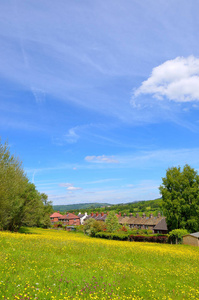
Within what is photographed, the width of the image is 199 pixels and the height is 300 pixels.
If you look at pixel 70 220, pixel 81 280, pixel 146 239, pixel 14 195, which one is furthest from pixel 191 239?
pixel 70 220

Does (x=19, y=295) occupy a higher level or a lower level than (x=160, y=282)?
higher

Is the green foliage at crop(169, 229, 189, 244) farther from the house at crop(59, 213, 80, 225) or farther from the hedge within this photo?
the house at crop(59, 213, 80, 225)

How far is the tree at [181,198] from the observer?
166 feet

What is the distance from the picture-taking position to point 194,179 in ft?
178

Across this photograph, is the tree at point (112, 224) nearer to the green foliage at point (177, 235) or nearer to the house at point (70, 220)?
the green foliage at point (177, 235)

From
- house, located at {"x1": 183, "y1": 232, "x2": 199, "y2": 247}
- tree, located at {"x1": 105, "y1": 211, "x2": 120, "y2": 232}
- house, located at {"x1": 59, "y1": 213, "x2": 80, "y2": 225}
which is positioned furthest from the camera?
house, located at {"x1": 59, "y1": 213, "x2": 80, "y2": 225}

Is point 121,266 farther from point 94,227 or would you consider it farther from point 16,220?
point 94,227

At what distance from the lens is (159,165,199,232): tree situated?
50656mm

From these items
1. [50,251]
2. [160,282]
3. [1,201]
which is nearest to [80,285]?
[160,282]

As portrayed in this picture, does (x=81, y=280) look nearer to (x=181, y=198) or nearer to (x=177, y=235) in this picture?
(x=177, y=235)

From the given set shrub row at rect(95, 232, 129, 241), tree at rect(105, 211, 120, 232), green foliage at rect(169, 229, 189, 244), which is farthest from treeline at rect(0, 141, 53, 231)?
green foliage at rect(169, 229, 189, 244)

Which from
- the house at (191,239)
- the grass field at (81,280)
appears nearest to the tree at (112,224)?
the house at (191,239)

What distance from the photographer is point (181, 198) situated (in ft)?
171

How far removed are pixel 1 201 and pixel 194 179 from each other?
46431mm
